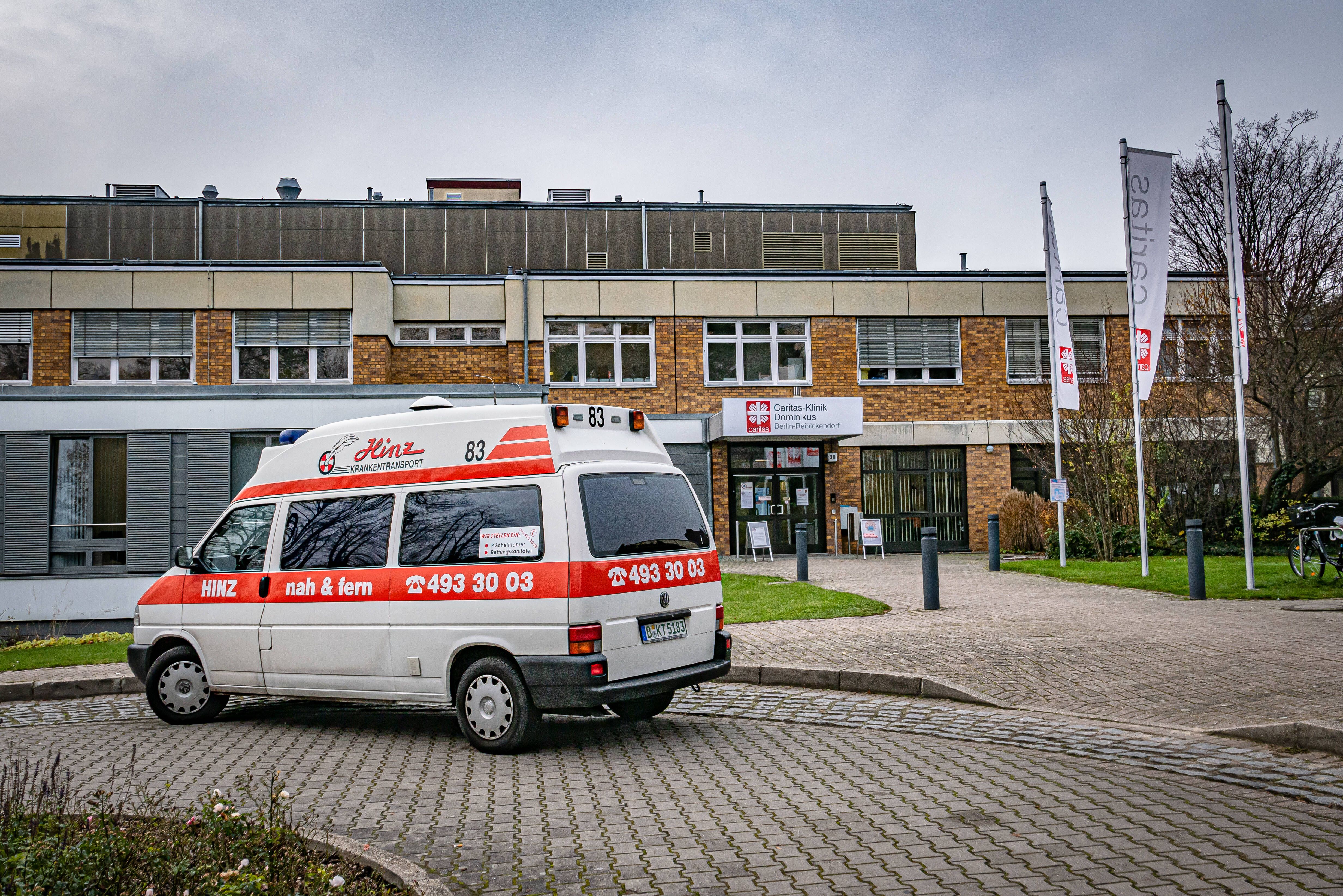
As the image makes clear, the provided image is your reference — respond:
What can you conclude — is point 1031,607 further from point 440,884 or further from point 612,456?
point 440,884

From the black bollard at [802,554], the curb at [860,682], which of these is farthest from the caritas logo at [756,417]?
the curb at [860,682]

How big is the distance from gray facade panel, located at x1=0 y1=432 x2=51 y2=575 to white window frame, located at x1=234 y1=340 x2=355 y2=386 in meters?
6.92

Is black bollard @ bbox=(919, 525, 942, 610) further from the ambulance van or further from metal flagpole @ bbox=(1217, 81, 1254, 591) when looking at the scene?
the ambulance van

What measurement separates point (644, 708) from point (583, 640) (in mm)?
1619

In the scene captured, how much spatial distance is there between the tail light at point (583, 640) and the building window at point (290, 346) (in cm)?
2012

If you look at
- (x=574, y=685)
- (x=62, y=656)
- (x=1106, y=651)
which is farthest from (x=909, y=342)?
(x=574, y=685)

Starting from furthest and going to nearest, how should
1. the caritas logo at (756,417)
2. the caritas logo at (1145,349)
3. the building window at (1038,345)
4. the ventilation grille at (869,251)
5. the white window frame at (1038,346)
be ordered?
the ventilation grille at (869,251)
the building window at (1038,345)
the white window frame at (1038,346)
the caritas logo at (756,417)
the caritas logo at (1145,349)

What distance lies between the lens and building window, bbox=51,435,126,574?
18547 mm

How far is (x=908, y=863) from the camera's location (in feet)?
14.7

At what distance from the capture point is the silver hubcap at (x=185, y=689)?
28.0 ft

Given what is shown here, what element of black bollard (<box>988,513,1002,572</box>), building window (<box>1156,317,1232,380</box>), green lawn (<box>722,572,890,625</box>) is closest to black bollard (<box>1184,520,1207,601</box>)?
green lawn (<box>722,572,890,625</box>)

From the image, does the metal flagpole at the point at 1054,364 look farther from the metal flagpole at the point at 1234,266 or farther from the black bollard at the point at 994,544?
the metal flagpole at the point at 1234,266

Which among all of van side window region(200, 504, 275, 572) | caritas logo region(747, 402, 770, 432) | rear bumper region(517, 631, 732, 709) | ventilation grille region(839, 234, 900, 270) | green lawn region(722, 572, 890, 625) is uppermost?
ventilation grille region(839, 234, 900, 270)

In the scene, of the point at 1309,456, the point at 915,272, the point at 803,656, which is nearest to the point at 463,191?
the point at 915,272
